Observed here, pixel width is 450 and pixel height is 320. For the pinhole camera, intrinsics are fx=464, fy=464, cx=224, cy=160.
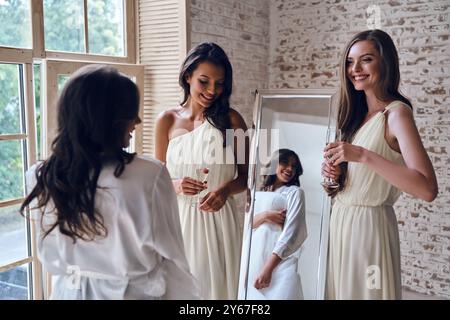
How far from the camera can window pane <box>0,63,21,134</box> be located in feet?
6.48

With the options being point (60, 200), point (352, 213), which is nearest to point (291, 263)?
point (352, 213)

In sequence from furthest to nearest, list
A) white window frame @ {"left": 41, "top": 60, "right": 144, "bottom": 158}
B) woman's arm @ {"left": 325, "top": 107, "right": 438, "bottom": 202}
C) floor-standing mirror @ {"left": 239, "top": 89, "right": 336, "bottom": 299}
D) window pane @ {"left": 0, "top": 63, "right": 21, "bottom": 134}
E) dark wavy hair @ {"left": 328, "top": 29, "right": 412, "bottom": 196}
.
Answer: white window frame @ {"left": 41, "top": 60, "right": 144, "bottom": 158} < window pane @ {"left": 0, "top": 63, "right": 21, "bottom": 134} < floor-standing mirror @ {"left": 239, "top": 89, "right": 336, "bottom": 299} < dark wavy hair @ {"left": 328, "top": 29, "right": 412, "bottom": 196} < woman's arm @ {"left": 325, "top": 107, "right": 438, "bottom": 202}

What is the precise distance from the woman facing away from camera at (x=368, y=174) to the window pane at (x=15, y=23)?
140 cm

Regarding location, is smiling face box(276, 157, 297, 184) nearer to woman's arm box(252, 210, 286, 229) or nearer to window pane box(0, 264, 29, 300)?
woman's arm box(252, 210, 286, 229)

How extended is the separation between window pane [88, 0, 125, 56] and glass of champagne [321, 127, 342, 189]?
4.51ft

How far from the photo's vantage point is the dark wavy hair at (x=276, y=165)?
1.69m

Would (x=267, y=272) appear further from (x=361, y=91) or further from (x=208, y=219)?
(x=361, y=91)

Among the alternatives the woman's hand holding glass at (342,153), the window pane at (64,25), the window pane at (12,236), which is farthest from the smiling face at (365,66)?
the window pane at (12,236)

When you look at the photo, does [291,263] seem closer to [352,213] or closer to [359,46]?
[352,213]

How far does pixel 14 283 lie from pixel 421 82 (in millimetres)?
2492

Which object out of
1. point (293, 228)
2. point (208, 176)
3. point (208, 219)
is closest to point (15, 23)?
point (208, 176)

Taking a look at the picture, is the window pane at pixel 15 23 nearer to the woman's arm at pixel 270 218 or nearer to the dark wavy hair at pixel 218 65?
the dark wavy hair at pixel 218 65

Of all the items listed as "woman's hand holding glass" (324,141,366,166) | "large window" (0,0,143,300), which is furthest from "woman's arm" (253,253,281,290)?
"large window" (0,0,143,300)

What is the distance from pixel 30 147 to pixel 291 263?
1270 mm
